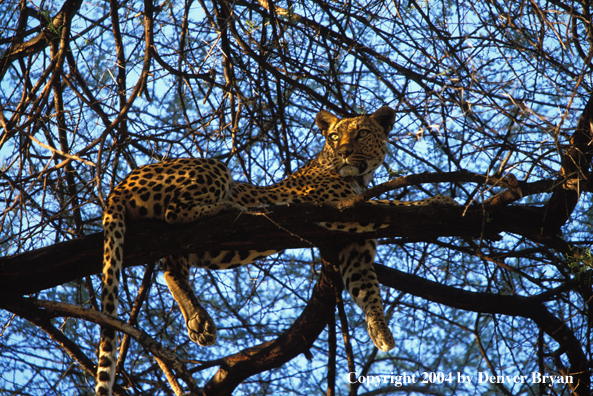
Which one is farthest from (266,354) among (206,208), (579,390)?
(579,390)

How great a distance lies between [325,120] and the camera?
557cm

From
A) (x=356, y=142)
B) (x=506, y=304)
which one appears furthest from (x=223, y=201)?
(x=506, y=304)

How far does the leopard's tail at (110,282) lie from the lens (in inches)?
126

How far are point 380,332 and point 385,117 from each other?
2.04 metres

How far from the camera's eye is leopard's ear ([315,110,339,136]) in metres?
5.50

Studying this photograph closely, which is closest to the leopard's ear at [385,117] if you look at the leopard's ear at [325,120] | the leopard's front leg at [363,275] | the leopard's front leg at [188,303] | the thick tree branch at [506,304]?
the leopard's ear at [325,120]

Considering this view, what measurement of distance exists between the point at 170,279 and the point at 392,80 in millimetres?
2729

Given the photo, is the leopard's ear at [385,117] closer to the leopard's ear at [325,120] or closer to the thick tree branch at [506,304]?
the leopard's ear at [325,120]

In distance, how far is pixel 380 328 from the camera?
180 inches

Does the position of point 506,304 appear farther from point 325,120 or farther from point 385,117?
point 325,120

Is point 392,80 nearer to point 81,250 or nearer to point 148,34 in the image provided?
point 148,34

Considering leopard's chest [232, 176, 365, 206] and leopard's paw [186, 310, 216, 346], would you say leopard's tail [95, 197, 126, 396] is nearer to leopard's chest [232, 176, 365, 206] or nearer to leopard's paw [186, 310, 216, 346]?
leopard's paw [186, 310, 216, 346]

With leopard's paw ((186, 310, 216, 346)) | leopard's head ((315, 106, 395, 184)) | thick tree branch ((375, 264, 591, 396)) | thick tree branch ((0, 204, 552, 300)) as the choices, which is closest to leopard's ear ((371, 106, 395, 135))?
leopard's head ((315, 106, 395, 184))

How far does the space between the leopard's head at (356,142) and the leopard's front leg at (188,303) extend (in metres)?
1.61
